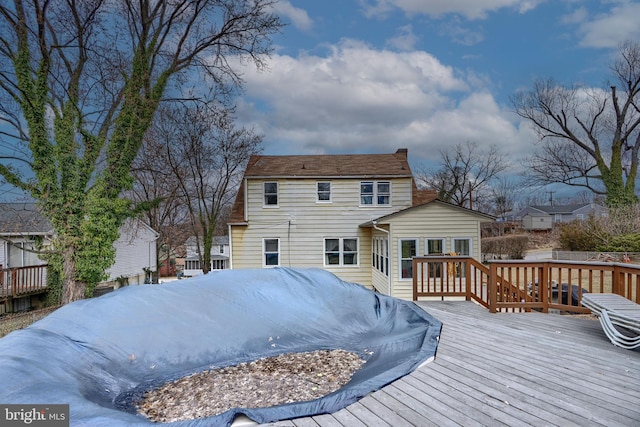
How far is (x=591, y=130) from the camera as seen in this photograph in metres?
19.8

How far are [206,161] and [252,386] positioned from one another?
1576 centimetres

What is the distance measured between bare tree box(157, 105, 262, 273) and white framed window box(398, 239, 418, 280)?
10159 millimetres

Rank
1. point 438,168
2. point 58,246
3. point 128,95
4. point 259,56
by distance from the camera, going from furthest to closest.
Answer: point 438,168 → point 259,56 → point 128,95 → point 58,246

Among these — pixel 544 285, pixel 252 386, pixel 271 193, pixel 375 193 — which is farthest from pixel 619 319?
pixel 271 193

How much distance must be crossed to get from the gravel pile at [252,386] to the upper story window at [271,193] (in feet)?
31.9

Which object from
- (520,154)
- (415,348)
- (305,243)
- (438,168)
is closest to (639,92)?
(520,154)

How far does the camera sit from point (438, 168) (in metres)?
27.5

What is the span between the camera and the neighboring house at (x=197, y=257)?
2776 cm

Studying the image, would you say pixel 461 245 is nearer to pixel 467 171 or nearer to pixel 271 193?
pixel 271 193

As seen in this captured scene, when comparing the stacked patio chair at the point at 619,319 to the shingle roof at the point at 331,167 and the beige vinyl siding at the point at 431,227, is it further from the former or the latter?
the shingle roof at the point at 331,167

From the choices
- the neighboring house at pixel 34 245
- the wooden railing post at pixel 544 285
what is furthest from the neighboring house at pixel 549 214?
the wooden railing post at pixel 544 285

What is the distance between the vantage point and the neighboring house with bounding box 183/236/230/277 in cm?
2776

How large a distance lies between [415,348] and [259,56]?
1196 centimetres

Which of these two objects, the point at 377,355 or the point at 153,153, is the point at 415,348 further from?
the point at 153,153
